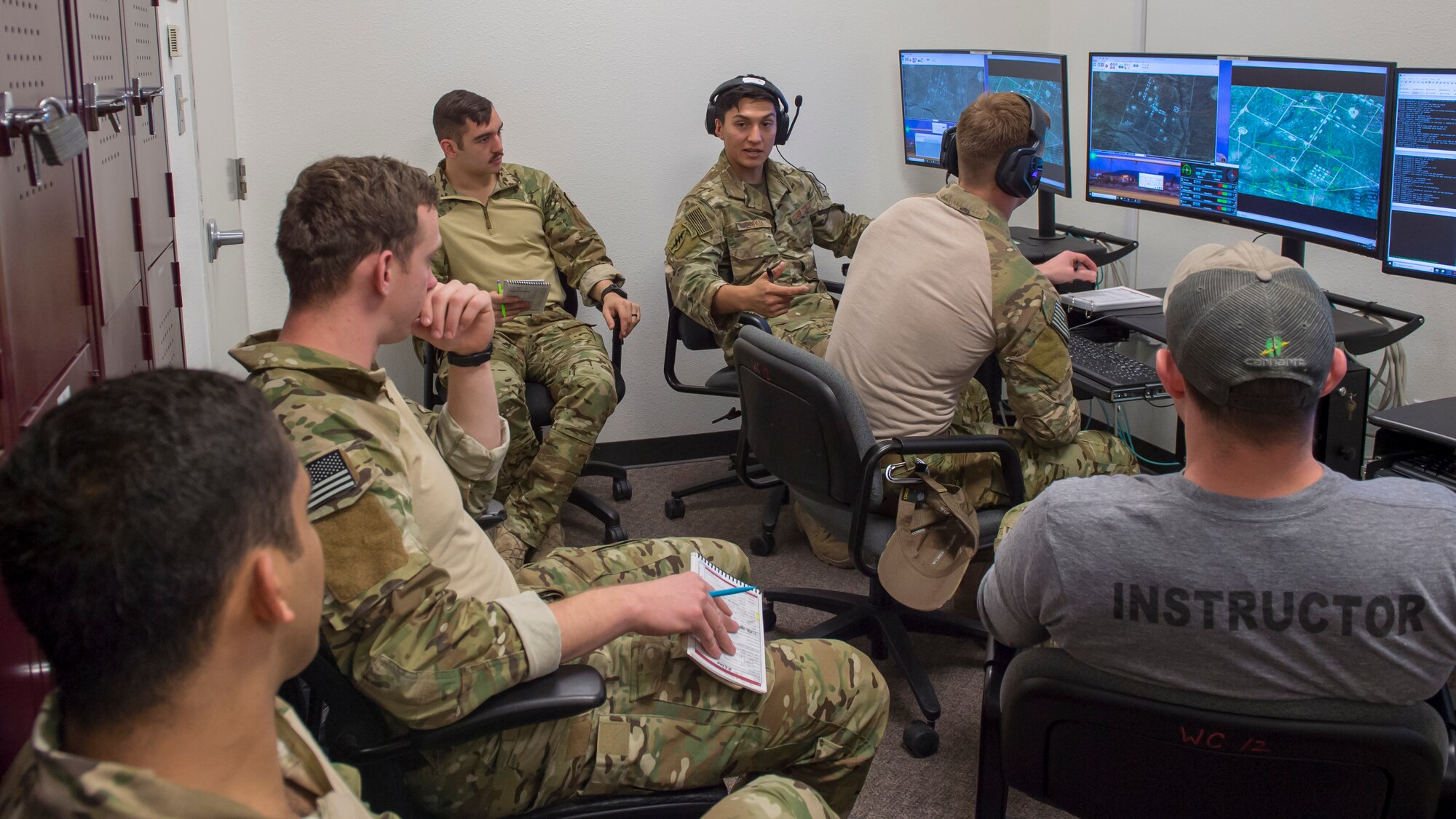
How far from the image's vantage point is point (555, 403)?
3131mm

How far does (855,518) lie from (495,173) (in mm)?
1803

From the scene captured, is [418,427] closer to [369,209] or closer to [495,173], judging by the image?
[369,209]

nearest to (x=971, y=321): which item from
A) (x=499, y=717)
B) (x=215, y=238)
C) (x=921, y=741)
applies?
(x=921, y=741)

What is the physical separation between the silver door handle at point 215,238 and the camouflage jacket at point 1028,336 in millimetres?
1534

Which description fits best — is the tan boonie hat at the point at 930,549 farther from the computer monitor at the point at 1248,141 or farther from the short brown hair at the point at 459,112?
the short brown hair at the point at 459,112

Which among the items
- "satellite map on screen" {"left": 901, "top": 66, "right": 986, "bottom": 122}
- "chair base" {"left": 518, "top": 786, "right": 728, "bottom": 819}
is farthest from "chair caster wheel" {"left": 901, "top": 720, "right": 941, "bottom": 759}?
"satellite map on screen" {"left": 901, "top": 66, "right": 986, "bottom": 122}

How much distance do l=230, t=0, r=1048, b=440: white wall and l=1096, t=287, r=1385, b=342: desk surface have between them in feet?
4.37

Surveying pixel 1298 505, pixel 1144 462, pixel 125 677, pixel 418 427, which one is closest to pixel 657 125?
pixel 1144 462

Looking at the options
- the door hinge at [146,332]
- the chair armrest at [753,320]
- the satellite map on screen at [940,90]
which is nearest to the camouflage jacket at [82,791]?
the door hinge at [146,332]

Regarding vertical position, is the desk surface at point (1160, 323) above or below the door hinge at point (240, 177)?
below

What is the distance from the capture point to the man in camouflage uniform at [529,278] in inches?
120

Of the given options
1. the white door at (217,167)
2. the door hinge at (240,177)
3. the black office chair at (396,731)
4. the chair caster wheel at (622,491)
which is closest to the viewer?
the black office chair at (396,731)

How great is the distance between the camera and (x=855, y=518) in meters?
2.11

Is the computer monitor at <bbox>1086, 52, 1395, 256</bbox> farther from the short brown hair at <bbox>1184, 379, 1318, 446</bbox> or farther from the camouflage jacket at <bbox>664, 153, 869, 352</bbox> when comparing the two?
the short brown hair at <bbox>1184, 379, 1318, 446</bbox>
